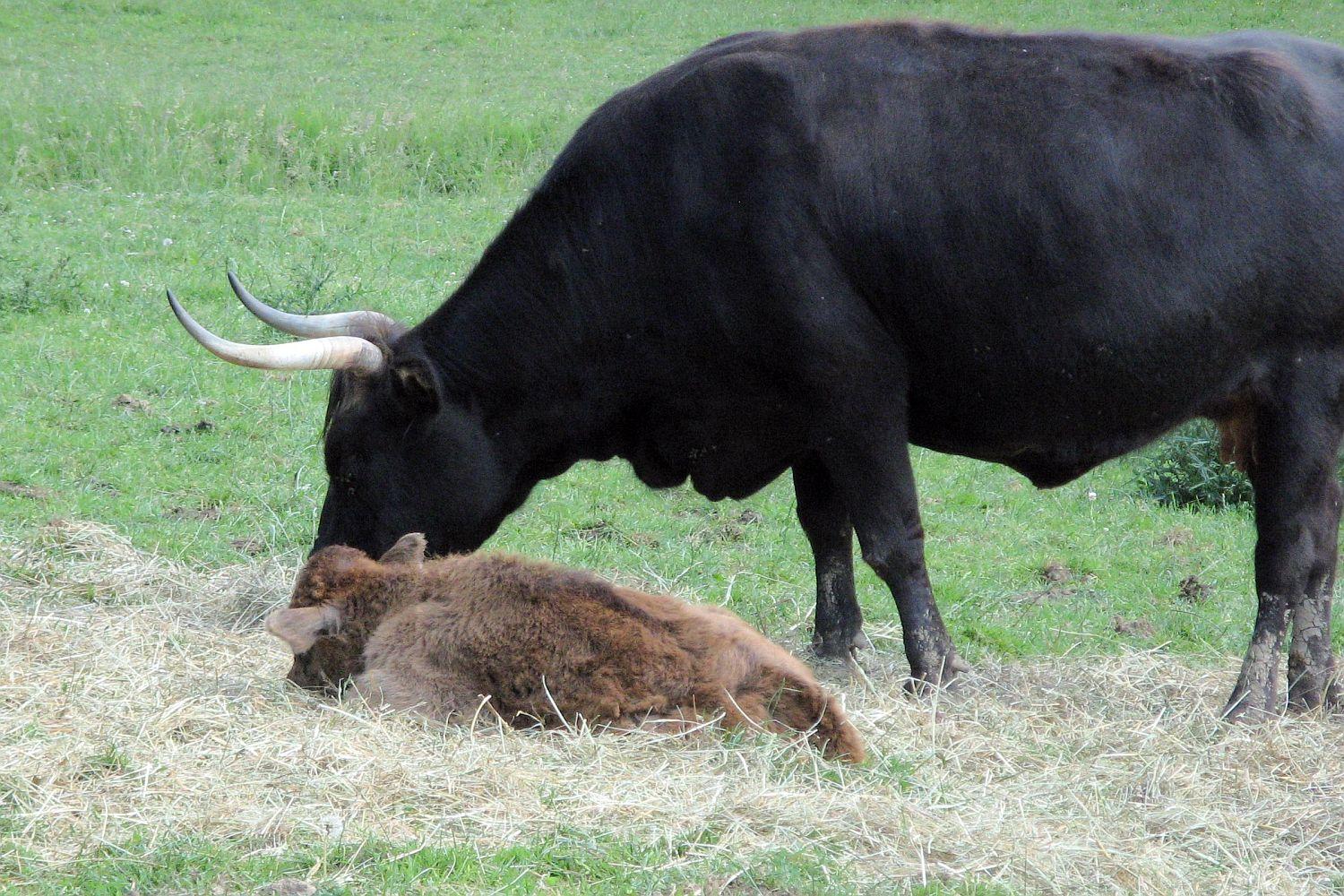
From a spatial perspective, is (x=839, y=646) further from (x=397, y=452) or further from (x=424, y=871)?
(x=424, y=871)

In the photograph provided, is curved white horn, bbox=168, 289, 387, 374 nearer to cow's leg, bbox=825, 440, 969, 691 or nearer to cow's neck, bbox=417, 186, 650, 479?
cow's neck, bbox=417, 186, 650, 479

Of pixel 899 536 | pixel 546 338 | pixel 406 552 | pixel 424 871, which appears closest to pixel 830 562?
pixel 899 536

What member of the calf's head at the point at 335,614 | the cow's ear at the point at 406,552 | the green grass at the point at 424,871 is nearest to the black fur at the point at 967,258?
the cow's ear at the point at 406,552

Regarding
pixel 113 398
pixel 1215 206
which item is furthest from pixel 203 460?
pixel 1215 206

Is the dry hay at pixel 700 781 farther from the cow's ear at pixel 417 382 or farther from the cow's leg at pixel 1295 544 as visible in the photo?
the cow's ear at pixel 417 382

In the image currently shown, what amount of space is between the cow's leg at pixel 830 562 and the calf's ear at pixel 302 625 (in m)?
2.23

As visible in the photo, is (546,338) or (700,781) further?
(546,338)

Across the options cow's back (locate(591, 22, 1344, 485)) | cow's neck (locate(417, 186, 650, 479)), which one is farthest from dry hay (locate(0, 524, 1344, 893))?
cow's neck (locate(417, 186, 650, 479))

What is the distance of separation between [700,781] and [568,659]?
22.4 inches

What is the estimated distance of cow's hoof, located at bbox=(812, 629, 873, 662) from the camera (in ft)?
20.3

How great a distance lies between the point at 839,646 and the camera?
6.23 meters

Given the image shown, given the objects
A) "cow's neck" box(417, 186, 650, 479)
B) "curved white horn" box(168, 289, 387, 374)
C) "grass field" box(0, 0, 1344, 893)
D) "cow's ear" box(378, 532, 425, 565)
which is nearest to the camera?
"grass field" box(0, 0, 1344, 893)

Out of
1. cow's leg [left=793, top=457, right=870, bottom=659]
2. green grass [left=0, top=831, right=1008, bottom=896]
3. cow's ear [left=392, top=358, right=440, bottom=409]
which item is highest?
cow's ear [left=392, top=358, right=440, bottom=409]

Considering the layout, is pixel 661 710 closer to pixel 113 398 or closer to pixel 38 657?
pixel 38 657
